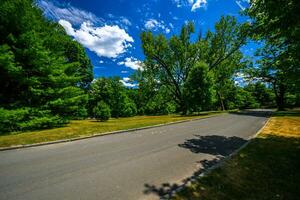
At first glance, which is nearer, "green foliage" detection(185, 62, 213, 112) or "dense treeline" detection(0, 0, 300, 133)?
"dense treeline" detection(0, 0, 300, 133)

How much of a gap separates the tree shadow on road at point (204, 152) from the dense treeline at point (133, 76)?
4917 mm

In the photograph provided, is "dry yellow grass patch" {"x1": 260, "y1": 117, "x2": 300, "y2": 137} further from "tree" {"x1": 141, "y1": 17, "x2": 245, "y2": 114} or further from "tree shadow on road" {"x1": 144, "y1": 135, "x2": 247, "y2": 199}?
"tree" {"x1": 141, "y1": 17, "x2": 245, "y2": 114}

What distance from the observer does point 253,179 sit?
5293mm

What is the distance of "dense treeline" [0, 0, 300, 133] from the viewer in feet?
37.8

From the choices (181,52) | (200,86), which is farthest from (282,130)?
(181,52)

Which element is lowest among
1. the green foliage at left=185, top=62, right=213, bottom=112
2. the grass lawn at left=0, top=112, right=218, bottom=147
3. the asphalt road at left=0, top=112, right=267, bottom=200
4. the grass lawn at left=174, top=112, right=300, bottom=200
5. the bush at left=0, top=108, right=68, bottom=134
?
the grass lawn at left=174, top=112, right=300, bottom=200

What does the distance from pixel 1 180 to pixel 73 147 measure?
351 cm

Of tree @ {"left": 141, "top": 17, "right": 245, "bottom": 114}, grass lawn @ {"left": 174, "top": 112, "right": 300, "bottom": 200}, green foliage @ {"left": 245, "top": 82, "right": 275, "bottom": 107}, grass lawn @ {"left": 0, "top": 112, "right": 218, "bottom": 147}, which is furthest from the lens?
green foliage @ {"left": 245, "top": 82, "right": 275, "bottom": 107}

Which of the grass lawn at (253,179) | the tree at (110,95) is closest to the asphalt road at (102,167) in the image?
the grass lawn at (253,179)

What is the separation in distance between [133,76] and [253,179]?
33182 mm

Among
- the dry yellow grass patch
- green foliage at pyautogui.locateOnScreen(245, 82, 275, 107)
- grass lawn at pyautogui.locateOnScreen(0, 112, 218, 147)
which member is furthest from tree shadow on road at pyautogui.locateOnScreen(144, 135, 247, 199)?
green foliage at pyautogui.locateOnScreen(245, 82, 275, 107)

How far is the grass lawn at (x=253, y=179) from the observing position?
173 inches

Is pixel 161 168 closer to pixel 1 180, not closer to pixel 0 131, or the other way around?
pixel 1 180

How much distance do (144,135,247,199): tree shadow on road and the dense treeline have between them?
16.1ft
